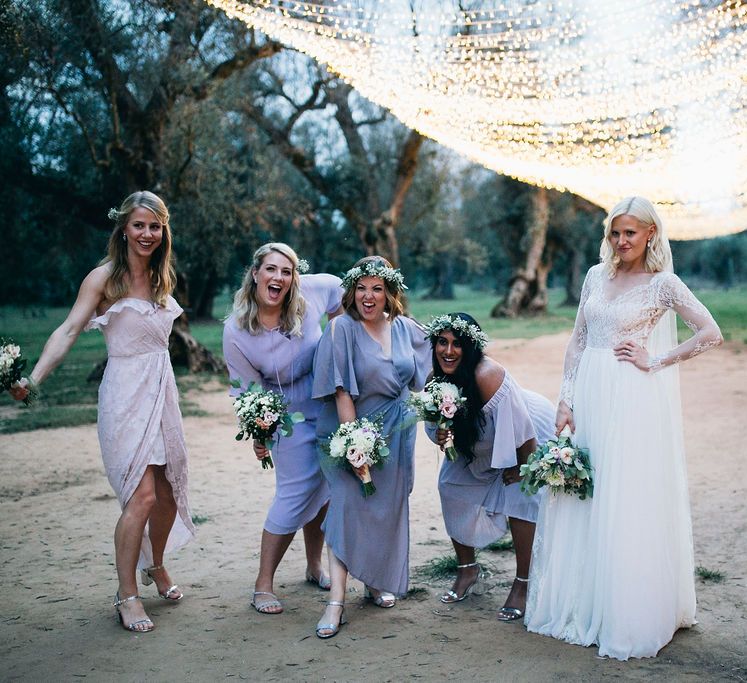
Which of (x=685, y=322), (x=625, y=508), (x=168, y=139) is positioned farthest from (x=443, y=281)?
(x=625, y=508)

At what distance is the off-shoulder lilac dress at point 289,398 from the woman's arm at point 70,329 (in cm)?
73

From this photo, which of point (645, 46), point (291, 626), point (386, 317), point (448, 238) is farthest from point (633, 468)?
point (448, 238)

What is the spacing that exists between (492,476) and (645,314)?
1.28 m

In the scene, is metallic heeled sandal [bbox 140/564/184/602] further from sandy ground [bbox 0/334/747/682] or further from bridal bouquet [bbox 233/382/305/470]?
bridal bouquet [bbox 233/382/305/470]

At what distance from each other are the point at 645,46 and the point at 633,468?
6.55 metres

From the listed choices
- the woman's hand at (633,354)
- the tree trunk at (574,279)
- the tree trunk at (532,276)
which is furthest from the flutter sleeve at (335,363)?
the tree trunk at (574,279)

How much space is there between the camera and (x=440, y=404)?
4.06m

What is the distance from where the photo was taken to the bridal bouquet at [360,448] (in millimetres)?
3965

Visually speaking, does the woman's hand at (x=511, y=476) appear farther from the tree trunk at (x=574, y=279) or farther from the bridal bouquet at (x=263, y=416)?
the tree trunk at (x=574, y=279)

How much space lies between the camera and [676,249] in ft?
136

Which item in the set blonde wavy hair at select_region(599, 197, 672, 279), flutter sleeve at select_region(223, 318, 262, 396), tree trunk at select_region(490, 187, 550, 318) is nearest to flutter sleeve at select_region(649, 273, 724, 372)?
blonde wavy hair at select_region(599, 197, 672, 279)

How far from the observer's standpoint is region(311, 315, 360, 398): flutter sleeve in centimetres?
428

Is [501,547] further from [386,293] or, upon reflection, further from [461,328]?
[386,293]

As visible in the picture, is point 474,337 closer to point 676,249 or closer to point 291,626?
point 291,626
